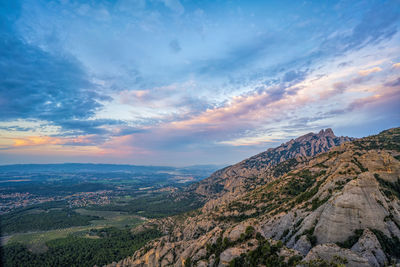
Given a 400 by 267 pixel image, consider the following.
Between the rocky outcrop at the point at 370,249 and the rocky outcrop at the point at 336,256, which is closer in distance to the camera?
the rocky outcrop at the point at 336,256

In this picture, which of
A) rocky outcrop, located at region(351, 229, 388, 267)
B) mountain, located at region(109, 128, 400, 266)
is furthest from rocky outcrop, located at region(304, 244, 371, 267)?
rocky outcrop, located at region(351, 229, 388, 267)

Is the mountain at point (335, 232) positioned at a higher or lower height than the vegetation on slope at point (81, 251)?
higher

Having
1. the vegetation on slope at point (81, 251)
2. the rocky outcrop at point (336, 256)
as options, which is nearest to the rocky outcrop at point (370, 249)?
the rocky outcrop at point (336, 256)

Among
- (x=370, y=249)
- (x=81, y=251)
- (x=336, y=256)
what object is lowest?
(x=81, y=251)

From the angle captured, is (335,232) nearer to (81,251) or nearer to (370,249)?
(370,249)

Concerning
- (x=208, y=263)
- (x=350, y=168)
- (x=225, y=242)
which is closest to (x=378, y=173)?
(x=350, y=168)

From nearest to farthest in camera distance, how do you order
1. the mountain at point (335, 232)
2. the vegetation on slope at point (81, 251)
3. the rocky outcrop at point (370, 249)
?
1. the rocky outcrop at point (370, 249)
2. the mountain at point (335, 232)
3. the vegetation on slope at point (81, 251)

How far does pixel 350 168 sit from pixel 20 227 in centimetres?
26641

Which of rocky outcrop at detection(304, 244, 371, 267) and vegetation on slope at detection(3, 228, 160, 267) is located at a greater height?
rocky outcrop at detection(304, 244, 371, 267)

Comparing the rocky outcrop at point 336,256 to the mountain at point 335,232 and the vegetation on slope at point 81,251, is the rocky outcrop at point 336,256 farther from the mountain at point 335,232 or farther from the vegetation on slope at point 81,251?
the vegetation on slope at point 81,251

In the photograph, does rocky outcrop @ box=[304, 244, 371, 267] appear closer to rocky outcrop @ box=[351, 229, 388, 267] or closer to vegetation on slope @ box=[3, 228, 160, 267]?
rocky outcrop @ box=[351, 229, 388, 267]

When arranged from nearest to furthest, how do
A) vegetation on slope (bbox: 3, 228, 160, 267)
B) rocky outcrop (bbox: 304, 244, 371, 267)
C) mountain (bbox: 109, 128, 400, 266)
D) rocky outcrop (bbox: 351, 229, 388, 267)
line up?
rocky outcrop (bbox: 304, 244, 371, 267), rocky outcrop (bbox: 351, 229, 388, 267), mountain (bbox: 109, 128, 400, 266), vegetation on slope (bbox: 3, 228, 160, 267)

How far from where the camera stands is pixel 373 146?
108062 millimetres

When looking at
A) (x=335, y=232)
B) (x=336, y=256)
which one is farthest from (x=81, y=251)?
(x=336, y=256)
